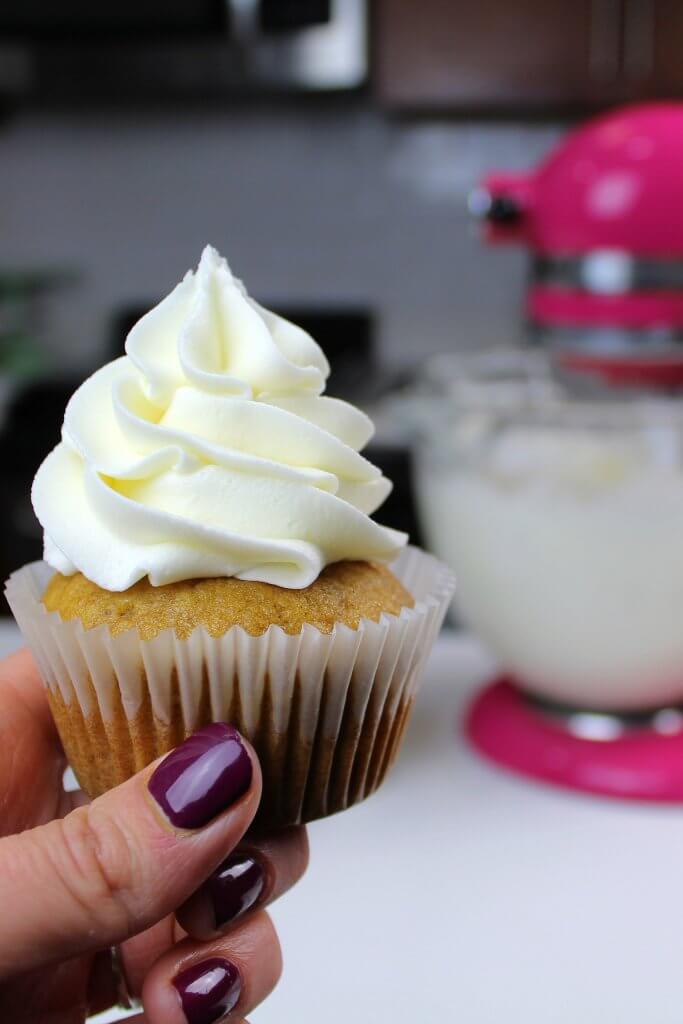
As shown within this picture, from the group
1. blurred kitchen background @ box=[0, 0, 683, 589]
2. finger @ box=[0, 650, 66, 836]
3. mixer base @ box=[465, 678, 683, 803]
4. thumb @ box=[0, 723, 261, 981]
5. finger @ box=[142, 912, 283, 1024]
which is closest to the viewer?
thumb @ box=[0, 723, 261, 981]

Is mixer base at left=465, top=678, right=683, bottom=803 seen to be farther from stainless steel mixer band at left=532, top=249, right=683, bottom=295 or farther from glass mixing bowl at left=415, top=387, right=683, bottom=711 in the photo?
stainless steel mixer band at left=532, top=249, right=683, bottom=295

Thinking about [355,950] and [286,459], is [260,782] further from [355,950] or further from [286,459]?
[355,950]

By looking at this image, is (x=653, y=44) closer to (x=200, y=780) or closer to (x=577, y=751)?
(x=577, y=751)

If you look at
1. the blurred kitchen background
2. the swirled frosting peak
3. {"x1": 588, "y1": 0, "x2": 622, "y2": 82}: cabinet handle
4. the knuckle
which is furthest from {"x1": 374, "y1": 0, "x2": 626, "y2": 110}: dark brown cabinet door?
the knuckle

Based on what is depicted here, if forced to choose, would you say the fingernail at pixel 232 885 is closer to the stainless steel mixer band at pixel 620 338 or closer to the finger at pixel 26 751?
the finger at pixel 26 751

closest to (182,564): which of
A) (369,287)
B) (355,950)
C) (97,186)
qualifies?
(355,950)

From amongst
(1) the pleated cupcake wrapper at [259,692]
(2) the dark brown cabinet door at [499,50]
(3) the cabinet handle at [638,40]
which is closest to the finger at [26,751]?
(1) the pleated cupcake wrapper at [259,692]

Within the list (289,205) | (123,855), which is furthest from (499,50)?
(123,855)
